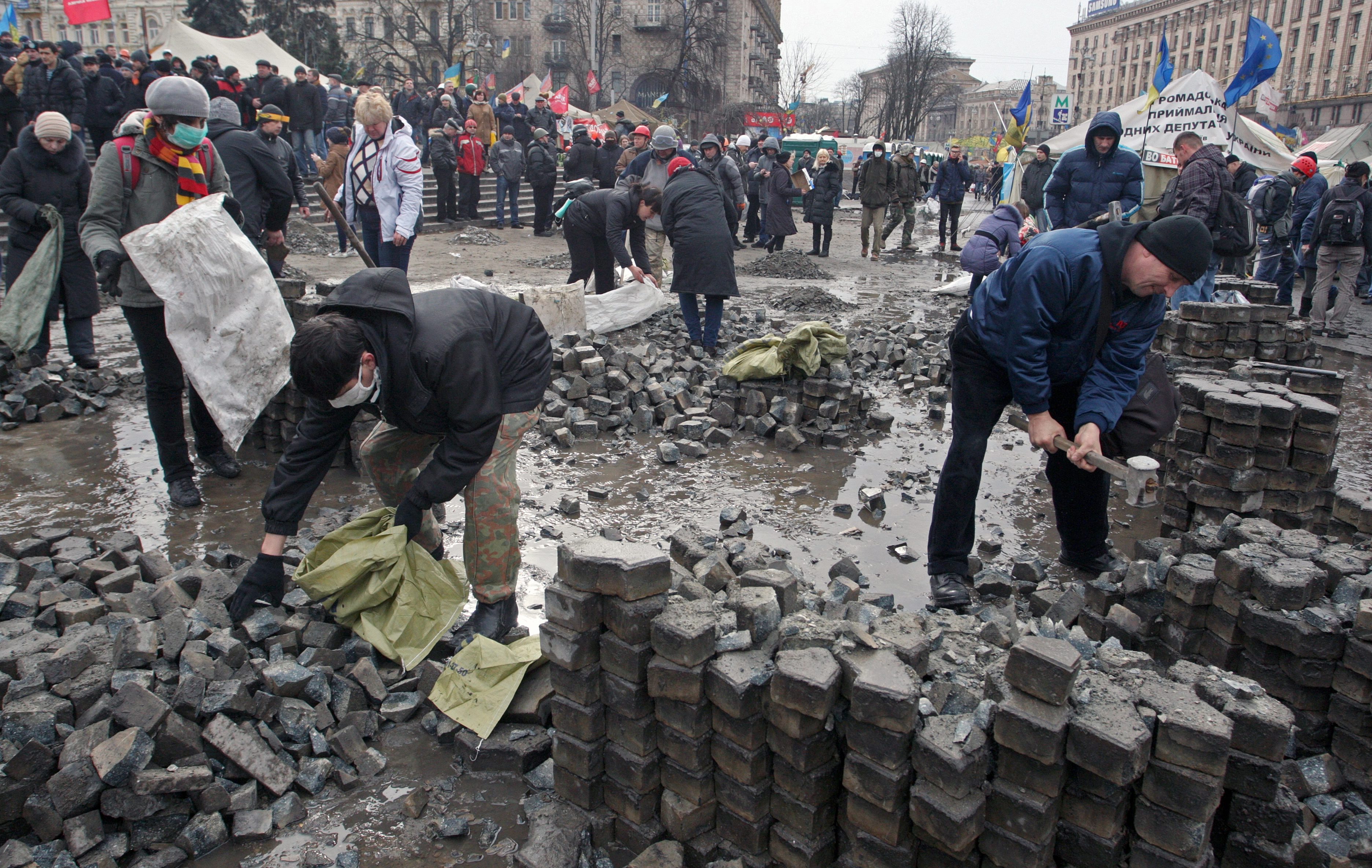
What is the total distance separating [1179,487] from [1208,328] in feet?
9.56

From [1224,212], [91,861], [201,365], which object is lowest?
[91,861]

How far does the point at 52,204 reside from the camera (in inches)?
237

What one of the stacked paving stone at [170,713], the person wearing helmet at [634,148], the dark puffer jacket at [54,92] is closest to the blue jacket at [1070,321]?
the stacked paving stone at [170,713]

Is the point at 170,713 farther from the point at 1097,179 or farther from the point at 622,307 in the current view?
the point at 1097,179

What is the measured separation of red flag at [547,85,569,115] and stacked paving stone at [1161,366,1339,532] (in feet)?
81.0

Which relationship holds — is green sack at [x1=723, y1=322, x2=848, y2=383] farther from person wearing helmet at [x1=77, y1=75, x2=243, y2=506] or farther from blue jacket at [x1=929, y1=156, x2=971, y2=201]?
blue jacket at [x1=929, y1=156, x2=971, y2=201]

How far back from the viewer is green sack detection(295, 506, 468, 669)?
315 cm

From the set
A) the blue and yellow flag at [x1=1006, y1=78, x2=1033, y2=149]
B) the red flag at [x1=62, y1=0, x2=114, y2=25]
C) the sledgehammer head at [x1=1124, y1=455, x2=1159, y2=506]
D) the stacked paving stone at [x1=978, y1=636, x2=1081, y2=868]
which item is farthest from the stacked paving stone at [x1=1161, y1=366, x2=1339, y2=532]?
the red flag at [x1=62, y1=0, x2=114, y2=25]

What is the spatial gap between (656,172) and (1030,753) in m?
8.56

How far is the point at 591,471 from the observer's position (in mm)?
5359

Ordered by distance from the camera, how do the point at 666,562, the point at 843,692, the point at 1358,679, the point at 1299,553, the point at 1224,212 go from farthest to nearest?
the point at 1224,212 < the point at 1299,553 < the point at 1358,679 < the point at 666,562 < the point at 843,692

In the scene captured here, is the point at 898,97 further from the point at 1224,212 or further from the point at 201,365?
the point at 201,365

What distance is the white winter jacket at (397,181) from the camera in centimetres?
670

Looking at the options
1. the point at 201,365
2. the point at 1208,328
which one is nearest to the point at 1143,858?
the point at 201,365
